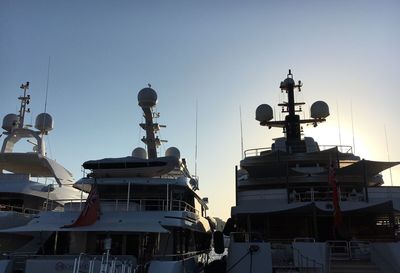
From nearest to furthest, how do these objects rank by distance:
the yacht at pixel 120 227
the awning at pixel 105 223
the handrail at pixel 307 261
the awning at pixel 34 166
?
the yacht at pixel 120 227 → the awning at pixel 105 223 → the handrail at pixel 307 261 → the awning at pixel 34 166

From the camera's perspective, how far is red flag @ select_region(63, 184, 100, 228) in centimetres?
1681

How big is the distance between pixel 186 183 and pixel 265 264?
515cm

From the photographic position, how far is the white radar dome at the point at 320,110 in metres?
32.4

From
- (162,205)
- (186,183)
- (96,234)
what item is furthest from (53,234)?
(186,183)

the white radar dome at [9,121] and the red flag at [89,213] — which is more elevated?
the white radar dome at [9,121]

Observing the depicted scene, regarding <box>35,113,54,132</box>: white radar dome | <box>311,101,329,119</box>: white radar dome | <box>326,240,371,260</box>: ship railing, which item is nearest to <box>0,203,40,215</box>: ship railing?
<box>35,113,54,132</box>: white radar dome

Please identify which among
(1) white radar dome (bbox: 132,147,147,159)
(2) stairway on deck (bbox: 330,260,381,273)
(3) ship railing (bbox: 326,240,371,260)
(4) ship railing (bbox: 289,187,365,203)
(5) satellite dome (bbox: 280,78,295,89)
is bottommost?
(2) stairway on deck (bbox: 330,260,381,273)

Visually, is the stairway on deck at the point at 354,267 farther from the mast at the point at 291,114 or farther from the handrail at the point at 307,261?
the mast at the point at 291,114

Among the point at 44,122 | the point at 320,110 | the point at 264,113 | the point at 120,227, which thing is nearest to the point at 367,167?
the point at 320,110

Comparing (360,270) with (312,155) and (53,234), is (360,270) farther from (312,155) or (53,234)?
(53,234)

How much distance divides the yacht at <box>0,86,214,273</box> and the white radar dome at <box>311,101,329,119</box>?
43.7 ft

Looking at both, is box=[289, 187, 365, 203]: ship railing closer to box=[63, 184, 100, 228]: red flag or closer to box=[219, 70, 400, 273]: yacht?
box=[219, 70, 400, 273]: yacht

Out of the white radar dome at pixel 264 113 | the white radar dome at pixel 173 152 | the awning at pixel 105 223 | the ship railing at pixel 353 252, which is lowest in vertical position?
the ship railing at pixel 353 252

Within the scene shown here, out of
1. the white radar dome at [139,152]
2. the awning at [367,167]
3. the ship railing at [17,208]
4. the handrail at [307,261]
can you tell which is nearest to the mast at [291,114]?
the awning at [367,167]
